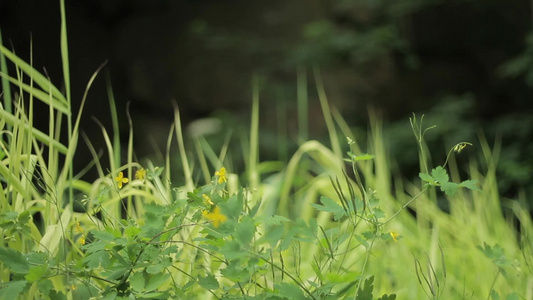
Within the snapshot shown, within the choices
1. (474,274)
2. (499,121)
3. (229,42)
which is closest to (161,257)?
(474,274)

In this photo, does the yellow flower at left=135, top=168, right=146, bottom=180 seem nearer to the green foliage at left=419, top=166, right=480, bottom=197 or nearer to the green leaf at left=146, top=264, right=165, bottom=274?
the green leaf at left=146, top=264, right=165, bottom=274

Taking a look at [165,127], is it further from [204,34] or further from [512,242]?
[512,242]

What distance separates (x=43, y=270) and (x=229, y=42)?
3568 mm

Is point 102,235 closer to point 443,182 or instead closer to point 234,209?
point 234,209

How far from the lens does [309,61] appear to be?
12.5ft

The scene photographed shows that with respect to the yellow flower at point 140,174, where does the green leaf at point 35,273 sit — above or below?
below

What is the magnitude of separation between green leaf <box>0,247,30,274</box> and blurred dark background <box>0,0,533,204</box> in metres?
2.73

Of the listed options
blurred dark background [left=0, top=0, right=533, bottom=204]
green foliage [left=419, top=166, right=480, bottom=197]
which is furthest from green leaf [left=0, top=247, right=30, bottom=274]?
blurred dark background [left=0, top=0, right=533, bottom=204]

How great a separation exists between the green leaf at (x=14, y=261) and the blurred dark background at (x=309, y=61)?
273 centimetres

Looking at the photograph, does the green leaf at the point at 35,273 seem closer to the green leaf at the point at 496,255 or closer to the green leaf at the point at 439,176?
the green leaf at the point at 439,176

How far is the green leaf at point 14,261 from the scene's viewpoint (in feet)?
1.78

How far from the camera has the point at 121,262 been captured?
0.55m

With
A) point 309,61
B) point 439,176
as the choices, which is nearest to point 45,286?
point 439,176

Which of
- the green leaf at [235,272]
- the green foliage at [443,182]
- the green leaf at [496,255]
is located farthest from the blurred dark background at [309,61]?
the green leaf at [235,272]
